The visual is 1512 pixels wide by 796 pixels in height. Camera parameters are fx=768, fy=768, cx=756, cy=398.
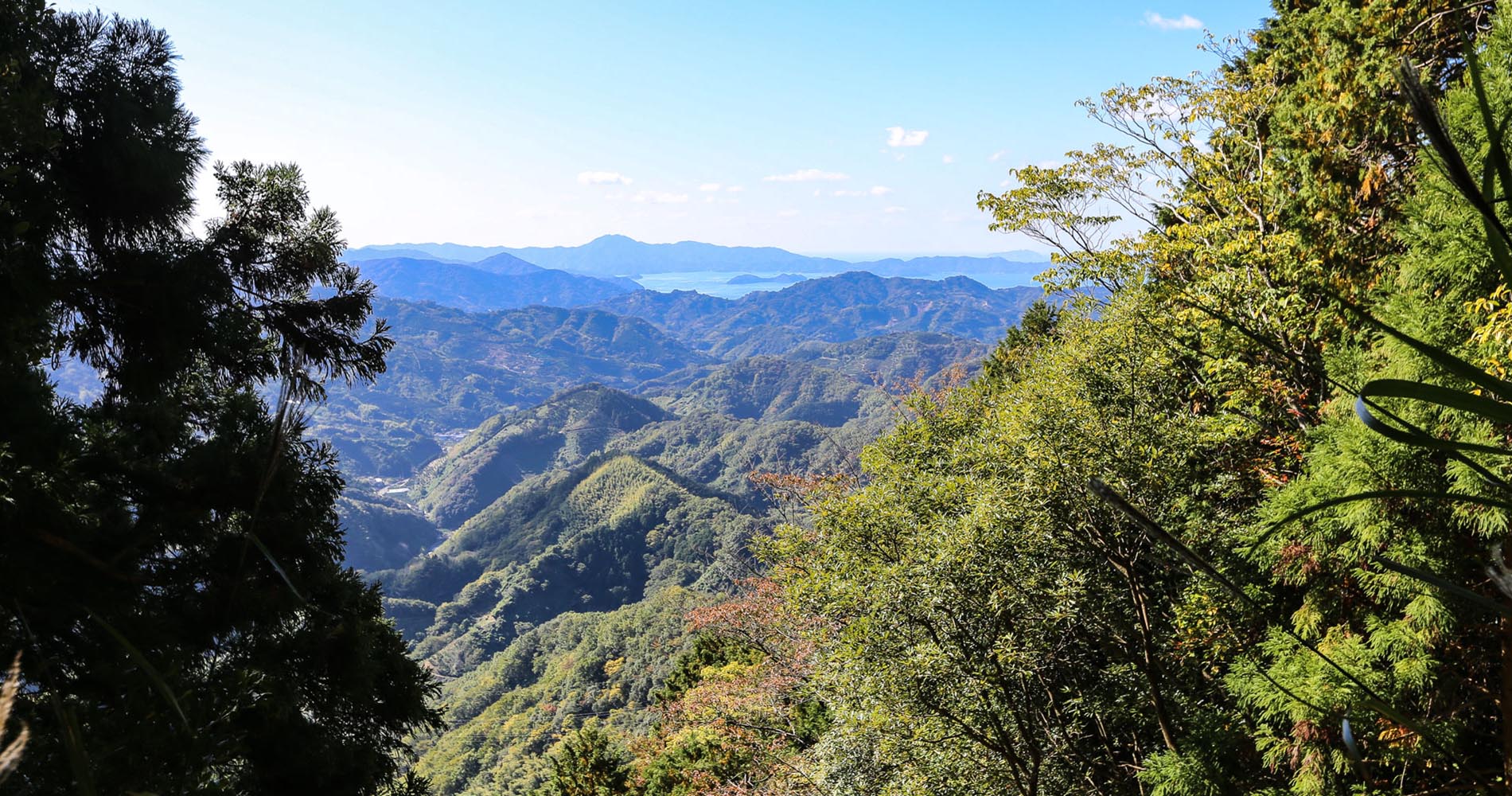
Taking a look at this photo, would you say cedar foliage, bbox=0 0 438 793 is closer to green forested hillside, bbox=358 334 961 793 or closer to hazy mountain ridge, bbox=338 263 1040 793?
green forested hillside, bbox=358 334 961 793

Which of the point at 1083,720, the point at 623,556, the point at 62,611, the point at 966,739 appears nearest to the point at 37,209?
the point at 62,611

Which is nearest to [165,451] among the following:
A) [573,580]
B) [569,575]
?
[573,580]

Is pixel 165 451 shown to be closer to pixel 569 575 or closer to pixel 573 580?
pixel 573 580

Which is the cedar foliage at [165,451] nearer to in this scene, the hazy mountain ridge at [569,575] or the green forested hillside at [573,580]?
the green forested hillside at [573,580]

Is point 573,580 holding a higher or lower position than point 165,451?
lower

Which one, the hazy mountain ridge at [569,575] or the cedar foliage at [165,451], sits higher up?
the cedar foliage at [165,451]

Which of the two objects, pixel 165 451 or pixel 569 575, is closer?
pixel 165 451

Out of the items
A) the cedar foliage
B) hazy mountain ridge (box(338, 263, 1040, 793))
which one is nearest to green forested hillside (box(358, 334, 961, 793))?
hazy mountain ridge (box(338, 263, 1040, 793))

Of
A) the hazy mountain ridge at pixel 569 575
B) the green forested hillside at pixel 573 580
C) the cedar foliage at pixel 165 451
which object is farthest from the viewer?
the hazy mountain ridge at pixel 569 575

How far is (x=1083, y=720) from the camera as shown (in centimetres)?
933

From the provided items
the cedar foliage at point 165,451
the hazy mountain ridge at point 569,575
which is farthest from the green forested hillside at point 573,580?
the cedar foliage at point 165,451

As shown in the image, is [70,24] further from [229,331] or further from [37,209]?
[229,331]

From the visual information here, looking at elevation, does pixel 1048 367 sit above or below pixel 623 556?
above

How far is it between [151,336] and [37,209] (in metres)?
1.22
